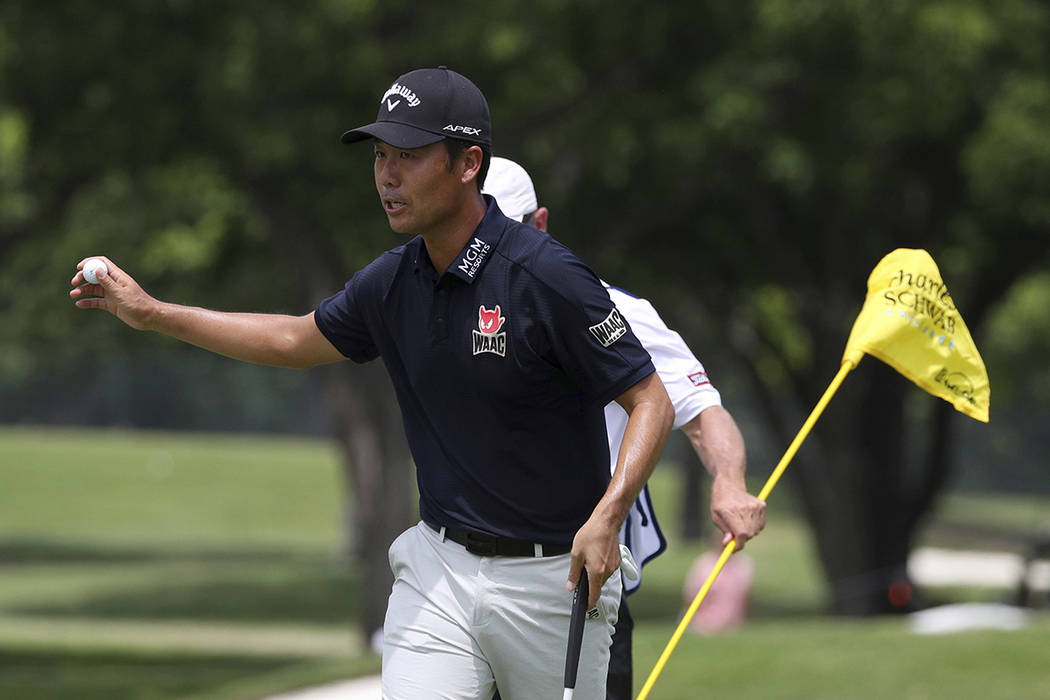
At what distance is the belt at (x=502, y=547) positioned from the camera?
3932 millimetres

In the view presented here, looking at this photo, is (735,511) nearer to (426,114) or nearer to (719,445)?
(719,445)

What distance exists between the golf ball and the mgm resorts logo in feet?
3.90

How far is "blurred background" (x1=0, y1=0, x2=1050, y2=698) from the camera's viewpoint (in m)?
12.7

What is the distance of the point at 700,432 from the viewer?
4.48 m

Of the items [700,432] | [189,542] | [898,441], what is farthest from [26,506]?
[700,432]

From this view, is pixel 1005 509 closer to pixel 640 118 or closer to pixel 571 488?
pixel 640 118

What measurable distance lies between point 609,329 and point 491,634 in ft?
2.49

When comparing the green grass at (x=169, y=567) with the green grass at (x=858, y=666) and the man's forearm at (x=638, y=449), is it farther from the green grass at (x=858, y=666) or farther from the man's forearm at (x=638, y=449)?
the man's forearm at (x=638, y=449)

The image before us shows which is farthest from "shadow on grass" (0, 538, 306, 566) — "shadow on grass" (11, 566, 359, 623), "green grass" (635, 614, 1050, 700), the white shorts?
the white shorts

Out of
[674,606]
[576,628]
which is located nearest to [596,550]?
[576,628]

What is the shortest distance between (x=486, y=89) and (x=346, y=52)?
122cm

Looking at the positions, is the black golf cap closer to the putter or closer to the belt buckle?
the belt buckle

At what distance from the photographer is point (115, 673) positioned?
48.1 ft

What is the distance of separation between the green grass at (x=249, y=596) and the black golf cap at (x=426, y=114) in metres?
5.49
